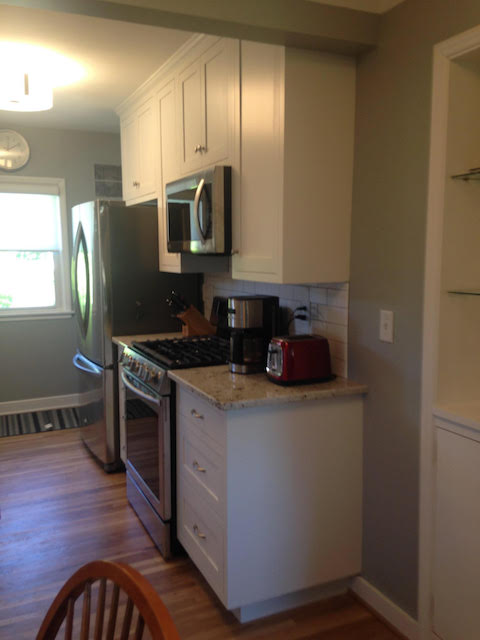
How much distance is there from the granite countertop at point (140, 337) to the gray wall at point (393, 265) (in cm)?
151

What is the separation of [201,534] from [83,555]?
28.7 inches

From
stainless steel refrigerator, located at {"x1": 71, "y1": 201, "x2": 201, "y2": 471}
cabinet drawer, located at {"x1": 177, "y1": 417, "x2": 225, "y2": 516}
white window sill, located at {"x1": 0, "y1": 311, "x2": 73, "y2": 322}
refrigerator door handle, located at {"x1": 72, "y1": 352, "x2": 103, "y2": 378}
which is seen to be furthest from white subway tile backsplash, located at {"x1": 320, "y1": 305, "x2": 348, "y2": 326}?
white window sill, located at {"x1": 0, "y1": 311, "x2": 73, "y2": 322}

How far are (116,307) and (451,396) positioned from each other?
224cm

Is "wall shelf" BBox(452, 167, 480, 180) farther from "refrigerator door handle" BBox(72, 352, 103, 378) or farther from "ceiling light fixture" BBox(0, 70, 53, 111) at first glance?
Result: "refrigerator door handle" BBox(72, 352, 103, 378)

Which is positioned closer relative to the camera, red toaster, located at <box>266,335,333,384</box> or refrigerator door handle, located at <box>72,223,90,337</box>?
red toaster, located at <box>266,335,333,384</box>

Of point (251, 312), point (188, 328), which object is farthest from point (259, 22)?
point (188, 328)

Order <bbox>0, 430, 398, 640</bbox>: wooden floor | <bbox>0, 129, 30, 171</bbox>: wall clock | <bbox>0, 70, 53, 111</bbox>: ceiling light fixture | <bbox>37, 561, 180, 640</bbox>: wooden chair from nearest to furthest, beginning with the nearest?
<bbox>37, 561, 180, 640</bbox>: wooden chair → <bbox>0, 430, 398, 640</bbox>: wooden floor → <bbox>0, 70, 53, 111</bbox>: ceiling light fixture → <bbox>0, 129, 30, 171</bbox>: wall clock

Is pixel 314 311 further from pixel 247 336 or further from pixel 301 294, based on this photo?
pixel 247 336

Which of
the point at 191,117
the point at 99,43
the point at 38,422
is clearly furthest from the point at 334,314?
the point at 38,422

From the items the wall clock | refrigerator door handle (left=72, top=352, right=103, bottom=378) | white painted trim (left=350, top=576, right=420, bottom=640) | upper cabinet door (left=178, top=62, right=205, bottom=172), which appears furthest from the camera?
the wall clock

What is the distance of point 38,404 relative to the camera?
504 cm

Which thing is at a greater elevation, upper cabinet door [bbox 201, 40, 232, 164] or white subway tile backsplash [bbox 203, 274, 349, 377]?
upper cabinet door [bbox 201, 40, 232, 164]

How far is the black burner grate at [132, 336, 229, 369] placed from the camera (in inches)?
106

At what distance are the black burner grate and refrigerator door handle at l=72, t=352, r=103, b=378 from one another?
2.09 feet
